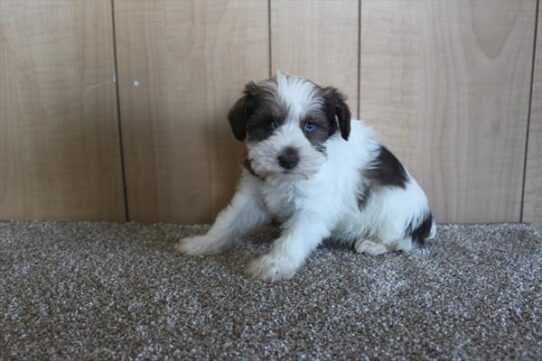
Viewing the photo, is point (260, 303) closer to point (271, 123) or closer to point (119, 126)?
point (271, 123)

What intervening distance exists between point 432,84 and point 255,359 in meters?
1.56

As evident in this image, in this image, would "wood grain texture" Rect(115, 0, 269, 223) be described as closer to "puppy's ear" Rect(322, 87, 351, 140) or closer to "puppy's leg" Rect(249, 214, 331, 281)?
"puppy's ear" Rect(322, 87, 351, 140)

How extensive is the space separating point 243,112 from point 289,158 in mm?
288

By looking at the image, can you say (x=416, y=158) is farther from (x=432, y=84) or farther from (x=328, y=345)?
(x=328, y=345)

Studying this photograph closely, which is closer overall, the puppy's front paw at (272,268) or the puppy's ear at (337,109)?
the puppy's front paw at (272,268)

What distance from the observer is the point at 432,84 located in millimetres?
2256

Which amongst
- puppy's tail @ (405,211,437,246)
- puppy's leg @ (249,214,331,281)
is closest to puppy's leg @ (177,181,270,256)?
puppy's leg @ (249,214,331,281)

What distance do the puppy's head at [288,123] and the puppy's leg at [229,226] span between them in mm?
213

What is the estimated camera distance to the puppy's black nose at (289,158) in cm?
173

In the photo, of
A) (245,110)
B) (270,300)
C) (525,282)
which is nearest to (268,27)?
(245,110)

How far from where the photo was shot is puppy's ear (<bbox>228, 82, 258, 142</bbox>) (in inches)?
73.8

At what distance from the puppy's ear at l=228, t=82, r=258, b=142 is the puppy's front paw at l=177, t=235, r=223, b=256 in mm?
442

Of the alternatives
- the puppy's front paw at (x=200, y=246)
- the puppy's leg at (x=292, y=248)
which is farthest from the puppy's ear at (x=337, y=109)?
the puppy's front paw at (x=200, y=246)

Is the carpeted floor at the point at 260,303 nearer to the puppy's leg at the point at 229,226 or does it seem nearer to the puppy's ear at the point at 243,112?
the puppy's leg at the point at 229,226
